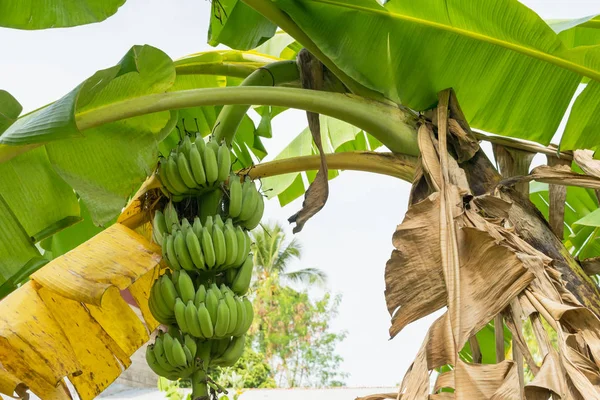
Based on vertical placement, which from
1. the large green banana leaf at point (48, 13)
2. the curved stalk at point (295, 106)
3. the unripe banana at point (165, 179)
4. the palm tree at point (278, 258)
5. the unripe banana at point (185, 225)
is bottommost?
the palm tree at point (278, 258)

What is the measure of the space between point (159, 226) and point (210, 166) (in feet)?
0.52

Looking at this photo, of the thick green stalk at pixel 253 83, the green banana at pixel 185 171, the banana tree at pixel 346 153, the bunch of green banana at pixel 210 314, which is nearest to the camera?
the banana tree at pixel 346 153

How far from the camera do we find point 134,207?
4.51ft

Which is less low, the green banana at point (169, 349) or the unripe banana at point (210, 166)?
the unripe banana at point (210, 166)

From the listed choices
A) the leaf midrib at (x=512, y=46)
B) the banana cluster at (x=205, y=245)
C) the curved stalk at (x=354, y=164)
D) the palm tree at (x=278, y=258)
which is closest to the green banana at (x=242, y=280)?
the banana cluster at (x=205, y=245)

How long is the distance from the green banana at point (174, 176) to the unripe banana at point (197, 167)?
0.03 m

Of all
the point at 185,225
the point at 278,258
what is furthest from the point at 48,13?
the point at 278,258

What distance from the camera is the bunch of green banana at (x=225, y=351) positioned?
4.07 ft

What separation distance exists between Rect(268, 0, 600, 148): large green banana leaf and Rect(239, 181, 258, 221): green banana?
0.30m

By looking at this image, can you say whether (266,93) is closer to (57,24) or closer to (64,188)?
(57,24)

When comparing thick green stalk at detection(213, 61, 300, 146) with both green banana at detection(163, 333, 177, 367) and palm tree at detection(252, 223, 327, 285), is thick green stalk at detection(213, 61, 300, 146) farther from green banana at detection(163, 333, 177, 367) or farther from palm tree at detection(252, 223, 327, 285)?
palm tree at detection(252, 223, 327, 285)

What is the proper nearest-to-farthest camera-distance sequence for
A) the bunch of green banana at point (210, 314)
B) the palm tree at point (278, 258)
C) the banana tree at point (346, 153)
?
the banana tree at point (346, 153) < the bunch of green banana at point (210, 314) < the palm tree at point (278, 258)

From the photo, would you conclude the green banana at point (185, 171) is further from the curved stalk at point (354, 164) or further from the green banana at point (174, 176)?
the curved stalk at point (354, 164)

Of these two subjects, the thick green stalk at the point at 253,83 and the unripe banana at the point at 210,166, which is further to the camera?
the thick green stalk at the point at 253,83
